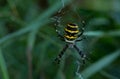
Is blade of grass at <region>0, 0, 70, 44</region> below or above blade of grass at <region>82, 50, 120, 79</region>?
above

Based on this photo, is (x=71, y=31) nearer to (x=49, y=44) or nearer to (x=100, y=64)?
(x=100, y=64)

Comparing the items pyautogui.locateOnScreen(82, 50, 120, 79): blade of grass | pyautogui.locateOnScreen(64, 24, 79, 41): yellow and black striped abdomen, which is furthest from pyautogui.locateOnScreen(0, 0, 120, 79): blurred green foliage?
pyautogui.locateOnScreen(64, 24, 79, 41): yellow and black striped abdomen

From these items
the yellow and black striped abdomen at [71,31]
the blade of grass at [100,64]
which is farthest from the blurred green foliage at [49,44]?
the yellow and black striped abdomen at [71,31]

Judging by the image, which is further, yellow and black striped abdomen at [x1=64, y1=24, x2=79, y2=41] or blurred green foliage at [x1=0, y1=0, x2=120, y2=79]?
blurred green foliage at [x1=0, y1=0, x2=120, y2=79]

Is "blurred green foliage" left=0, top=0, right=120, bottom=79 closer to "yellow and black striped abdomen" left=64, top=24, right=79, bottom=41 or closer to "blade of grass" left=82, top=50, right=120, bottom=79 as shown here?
"blade of grass" left=82, top=50, right=120, bottom=79

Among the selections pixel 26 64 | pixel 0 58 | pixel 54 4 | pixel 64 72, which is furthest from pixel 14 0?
pixel 0 58

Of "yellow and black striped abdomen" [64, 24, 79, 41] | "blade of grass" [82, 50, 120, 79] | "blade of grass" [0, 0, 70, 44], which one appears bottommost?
"blade of grass" [82, 50, 120, 79]

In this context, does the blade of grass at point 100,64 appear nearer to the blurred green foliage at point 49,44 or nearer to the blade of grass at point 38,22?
the blurred green foliage at point 49,44
